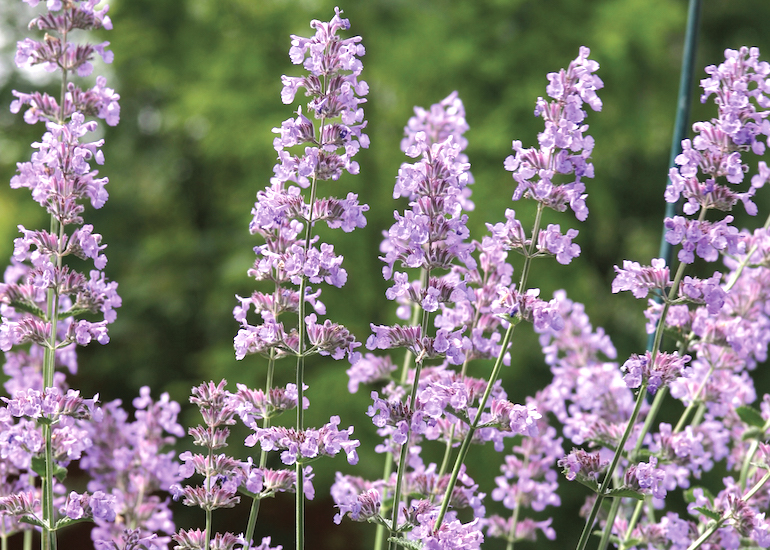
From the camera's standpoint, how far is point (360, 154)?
686cm

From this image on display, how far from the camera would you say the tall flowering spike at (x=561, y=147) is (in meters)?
1.28

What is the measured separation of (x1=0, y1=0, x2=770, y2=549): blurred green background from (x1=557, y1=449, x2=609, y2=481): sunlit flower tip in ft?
15.5

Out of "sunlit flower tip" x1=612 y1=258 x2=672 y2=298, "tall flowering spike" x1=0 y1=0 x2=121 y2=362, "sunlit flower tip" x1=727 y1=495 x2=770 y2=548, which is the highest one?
"tall flowering spike" x1=0 y1=0 x2=121 y2=362

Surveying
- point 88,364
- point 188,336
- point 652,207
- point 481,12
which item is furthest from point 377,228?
point 652,207

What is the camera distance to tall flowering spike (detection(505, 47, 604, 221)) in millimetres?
1277

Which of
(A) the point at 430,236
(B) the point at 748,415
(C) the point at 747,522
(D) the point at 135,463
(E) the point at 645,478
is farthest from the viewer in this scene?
(D) the point at 135,463

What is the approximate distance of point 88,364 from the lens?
324 inches

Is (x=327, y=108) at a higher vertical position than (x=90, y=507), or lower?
higher

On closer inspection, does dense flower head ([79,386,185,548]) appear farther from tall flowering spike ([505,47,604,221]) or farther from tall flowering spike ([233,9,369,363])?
tall flowering spike ([505,47,604,221])

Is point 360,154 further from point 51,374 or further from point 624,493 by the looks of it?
point 624,493

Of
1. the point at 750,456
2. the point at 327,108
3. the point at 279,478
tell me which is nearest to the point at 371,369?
the point at 279,478

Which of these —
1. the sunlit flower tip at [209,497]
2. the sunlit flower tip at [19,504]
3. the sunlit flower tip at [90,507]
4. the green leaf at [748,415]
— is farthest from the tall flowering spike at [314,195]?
the green leaf at [748,415]

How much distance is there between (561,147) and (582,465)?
20.2 inches

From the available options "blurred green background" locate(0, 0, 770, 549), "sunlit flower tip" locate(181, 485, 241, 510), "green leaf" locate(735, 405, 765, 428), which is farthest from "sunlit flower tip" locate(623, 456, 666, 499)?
"blurred green background" locate(0, 0, 770, 549)
